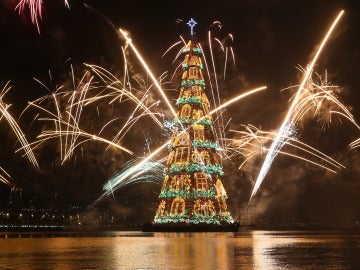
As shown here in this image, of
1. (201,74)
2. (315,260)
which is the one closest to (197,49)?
(201,74)

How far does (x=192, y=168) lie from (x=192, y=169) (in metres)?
0.17

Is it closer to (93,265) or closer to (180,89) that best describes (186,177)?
(180,89)

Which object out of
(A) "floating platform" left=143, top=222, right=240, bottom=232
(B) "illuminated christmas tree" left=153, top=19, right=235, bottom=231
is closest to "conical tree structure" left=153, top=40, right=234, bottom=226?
(B) "illuminated christmas tree" left=153, top=19, right=235, bottom=231

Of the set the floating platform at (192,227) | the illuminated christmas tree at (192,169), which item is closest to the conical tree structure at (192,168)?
the illuminated christmas tree at (192,169)

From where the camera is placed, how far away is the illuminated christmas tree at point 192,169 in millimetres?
94875

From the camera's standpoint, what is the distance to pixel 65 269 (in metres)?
35.5

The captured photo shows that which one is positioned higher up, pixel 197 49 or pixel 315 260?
pixel 197 49

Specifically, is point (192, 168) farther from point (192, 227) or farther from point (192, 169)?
point (192, 227)

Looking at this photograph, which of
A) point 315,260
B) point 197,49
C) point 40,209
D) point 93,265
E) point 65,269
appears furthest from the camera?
point 40,209

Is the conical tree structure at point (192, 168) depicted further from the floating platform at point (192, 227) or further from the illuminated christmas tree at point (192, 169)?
the floating platform at point (192, 227)

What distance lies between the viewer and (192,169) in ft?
311

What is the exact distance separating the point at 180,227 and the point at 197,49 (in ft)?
93.1

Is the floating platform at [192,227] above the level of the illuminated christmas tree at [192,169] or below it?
below

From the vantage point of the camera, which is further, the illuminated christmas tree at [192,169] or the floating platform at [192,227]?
the floating platform at [192,227]
